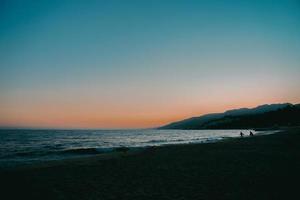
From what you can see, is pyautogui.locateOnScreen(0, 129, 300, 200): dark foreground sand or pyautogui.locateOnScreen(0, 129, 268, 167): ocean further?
pyautogui.locateOnScreen(0, 129, 268, 167): ocean

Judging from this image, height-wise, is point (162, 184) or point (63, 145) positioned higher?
point (162, 184)

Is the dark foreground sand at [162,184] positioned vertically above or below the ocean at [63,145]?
above

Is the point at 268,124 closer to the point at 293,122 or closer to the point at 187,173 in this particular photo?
the point at 293,122

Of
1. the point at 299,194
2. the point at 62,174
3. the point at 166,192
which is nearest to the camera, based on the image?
the point at 299,194

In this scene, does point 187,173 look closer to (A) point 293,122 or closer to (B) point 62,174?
(B) point 62,174

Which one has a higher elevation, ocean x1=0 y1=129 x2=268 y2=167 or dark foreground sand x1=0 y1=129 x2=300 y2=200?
dark foreground sand x1=0 y1=129 x2=300 y2=200

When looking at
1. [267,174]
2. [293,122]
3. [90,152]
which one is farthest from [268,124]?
[267,174]

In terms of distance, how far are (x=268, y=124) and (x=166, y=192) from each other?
158868 mm

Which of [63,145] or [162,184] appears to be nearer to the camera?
[162,184]

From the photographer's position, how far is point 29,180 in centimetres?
1152

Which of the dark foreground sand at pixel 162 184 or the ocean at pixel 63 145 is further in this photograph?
the ocean at pixel 63 145

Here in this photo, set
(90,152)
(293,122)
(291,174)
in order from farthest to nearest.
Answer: (293,122) < (90,152) < (291,174)

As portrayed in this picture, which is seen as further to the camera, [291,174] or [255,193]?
[291,174]

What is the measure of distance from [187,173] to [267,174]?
12.9 feet
